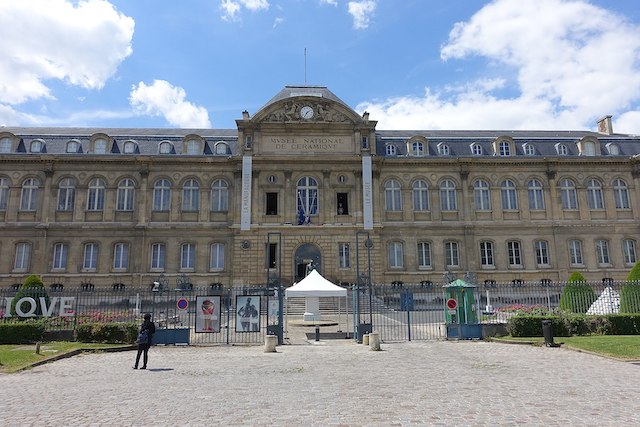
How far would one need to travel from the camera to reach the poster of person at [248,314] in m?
17.8

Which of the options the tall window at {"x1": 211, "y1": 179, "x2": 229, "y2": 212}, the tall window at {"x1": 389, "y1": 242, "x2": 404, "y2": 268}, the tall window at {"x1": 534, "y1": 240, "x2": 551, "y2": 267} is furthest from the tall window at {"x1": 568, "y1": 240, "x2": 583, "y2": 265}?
the tall window at {"x1": 211, "y1": 179, "x2": 229, "y2": 212}

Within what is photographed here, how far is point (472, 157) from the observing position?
120ft

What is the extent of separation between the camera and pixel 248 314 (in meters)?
17.9

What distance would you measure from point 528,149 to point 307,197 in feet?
62.7

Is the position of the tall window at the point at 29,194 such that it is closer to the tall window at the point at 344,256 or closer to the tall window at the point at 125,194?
the tall window at the point at 125,194

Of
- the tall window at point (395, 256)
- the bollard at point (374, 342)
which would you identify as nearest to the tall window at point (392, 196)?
the tall window at point (395, 256)

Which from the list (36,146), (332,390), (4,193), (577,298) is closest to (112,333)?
(332,390)

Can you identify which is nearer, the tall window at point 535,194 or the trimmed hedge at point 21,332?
the trimmed hedge at point 21,332

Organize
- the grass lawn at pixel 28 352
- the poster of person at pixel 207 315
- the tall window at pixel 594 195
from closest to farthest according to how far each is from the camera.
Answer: the grass lawn at pixel 28 352 → the poster of person at pixel 207 315 → the tall window at pixel 594 195

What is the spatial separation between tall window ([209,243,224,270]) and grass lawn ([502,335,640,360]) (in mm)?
22768

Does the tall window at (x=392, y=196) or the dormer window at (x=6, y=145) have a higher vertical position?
the dormer window at (x=6, y=145)

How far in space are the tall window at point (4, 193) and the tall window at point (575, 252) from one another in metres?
44.0

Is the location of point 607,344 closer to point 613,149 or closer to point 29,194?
point 613,149

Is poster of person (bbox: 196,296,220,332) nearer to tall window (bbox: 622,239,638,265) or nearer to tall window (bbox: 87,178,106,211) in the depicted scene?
tall window (bbox: 87,178,106,211)
